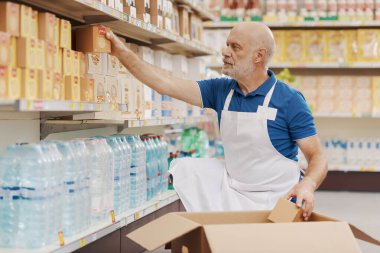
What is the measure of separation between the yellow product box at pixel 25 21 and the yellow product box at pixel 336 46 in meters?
5.22

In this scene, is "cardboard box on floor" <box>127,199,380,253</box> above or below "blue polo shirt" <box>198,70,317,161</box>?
below

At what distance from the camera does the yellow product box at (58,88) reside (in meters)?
2.84

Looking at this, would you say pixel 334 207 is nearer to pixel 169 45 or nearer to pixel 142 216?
pixel 169 45

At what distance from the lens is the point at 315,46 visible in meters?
7.48

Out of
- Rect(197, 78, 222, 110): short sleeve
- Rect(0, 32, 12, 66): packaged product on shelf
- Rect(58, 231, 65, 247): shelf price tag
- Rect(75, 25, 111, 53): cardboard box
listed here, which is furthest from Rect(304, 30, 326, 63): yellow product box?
Rect(0, 32, 12, 66): packaged product on shelf

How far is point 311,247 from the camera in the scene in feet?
7.63

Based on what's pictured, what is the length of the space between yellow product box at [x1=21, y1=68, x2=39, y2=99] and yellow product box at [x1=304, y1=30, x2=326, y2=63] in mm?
5210

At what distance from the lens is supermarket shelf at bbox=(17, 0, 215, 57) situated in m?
3.26

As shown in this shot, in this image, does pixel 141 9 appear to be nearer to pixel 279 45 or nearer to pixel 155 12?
pixel 155 12

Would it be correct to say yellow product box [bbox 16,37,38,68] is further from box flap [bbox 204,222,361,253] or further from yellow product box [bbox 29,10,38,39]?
box flap [bbox 204,222,361,253]

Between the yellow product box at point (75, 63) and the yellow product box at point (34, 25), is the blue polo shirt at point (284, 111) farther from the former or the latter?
the yellow product box at point (34, 25)

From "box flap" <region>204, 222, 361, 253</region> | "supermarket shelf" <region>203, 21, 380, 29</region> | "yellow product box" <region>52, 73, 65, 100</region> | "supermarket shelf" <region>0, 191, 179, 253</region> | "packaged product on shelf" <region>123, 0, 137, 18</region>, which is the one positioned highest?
"supermarket shelf" <region>203, 21, 380, 29</region>

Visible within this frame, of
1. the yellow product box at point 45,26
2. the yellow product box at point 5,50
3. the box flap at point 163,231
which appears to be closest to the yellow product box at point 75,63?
the yellow product box at point 45,26

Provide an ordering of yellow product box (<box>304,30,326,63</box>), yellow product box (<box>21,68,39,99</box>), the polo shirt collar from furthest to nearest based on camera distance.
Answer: yellow product box (<box>304,30,326,63</box>) → the polo shirt collar → yellow product box (<box>21,68,39,99</box>)
